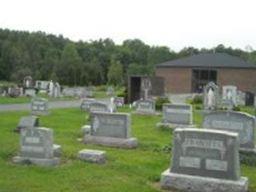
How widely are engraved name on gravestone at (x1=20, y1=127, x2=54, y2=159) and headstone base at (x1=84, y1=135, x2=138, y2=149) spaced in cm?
373

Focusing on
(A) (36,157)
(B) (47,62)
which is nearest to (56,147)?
(A) (36,157)

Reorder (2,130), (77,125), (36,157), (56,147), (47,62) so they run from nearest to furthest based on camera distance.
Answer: (36,157) → (56,147) → (2,130) → (77,125) → (47,62)

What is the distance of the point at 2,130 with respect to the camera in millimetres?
18406

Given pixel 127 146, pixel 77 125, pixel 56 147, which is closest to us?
pixel 56 147

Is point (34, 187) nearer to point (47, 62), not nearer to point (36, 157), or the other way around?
point (36, 157)

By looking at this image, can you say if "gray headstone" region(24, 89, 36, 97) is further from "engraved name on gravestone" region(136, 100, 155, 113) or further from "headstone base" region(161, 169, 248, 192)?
"headstone base" region(161, 169, 248, 192)

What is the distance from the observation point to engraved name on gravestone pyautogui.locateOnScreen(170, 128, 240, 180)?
10078 millimetres

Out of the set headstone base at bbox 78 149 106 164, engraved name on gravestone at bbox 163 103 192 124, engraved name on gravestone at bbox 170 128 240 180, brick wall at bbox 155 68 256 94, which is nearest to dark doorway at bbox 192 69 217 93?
brick wall at bbox 155 68 256 94

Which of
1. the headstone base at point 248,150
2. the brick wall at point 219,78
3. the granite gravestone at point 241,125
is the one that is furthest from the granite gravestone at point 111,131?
the brick wall at point 219,78

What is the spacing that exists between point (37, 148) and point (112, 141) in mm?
3962

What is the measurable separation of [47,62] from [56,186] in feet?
263

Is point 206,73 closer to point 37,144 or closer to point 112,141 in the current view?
point 112,141

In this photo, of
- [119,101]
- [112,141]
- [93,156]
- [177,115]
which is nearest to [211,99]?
[119,101]

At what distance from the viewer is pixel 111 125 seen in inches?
631
